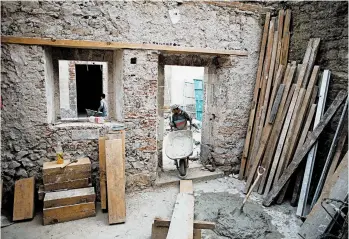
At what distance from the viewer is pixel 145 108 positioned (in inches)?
173

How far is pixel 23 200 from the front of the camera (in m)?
3.72

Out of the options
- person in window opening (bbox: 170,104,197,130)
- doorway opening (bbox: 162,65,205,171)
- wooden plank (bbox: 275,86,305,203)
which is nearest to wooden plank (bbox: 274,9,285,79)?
wooden plank (bbox: 275,86,305,203)

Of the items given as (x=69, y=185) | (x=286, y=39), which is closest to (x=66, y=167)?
(x=69, y=185)

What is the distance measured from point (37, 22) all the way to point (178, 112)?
126 inches

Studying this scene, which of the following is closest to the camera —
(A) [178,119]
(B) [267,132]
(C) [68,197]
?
(C) [68,197]

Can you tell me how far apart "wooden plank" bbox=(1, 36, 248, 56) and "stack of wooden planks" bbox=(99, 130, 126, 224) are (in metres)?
1.54

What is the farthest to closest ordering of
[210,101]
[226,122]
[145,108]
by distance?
[210,101] → [226,122] → [145,108]

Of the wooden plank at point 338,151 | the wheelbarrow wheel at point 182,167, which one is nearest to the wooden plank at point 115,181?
the wheelbarrow wheel at point 182,167

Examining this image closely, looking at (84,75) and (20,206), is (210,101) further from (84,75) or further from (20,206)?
(84,75)

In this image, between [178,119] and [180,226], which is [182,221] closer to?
[180,226]

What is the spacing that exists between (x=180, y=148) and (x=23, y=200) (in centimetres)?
291

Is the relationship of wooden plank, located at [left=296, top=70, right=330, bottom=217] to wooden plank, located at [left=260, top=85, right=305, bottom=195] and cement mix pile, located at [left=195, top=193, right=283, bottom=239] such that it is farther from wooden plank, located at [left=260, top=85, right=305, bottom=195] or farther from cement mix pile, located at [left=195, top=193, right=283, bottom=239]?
cement mix pile, located at [left=195, top=193, right=283, bottom=239]

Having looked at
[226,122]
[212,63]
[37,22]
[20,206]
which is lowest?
[20,206]

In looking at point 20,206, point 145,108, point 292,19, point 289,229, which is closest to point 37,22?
point 145,108
